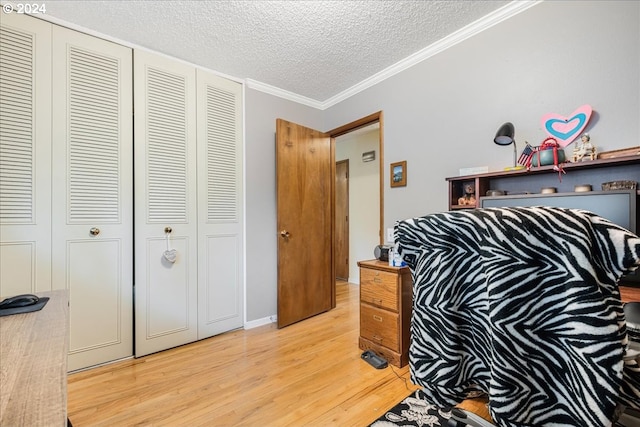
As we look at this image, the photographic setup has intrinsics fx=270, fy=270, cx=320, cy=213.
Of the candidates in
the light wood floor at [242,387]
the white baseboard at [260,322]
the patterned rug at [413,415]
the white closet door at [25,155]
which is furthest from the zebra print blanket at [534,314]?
the white closet door at [25,155]

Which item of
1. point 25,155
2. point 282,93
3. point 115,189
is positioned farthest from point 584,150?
point 25,155

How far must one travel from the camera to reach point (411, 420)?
4.70 feet

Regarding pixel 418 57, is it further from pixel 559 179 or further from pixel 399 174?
pixel 559 179

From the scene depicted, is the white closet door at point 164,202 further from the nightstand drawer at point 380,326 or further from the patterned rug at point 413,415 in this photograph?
the patterned rug at point 413,415

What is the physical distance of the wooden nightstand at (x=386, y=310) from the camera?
1945 mm

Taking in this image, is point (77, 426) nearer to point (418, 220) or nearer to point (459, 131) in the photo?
point (418, 220)

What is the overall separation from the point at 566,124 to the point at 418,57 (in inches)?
48.7

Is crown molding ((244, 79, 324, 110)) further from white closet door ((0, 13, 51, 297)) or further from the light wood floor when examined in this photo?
the light wood floor

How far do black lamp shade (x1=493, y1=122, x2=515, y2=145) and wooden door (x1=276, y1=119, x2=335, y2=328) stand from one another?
1786mm

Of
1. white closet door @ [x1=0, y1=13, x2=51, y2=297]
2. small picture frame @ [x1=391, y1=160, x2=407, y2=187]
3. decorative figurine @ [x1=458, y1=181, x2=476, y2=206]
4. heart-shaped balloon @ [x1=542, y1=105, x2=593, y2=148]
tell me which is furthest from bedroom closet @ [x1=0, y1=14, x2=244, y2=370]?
heart-shaped balloon @ [x1=542, y1=105, x2=593, y2=148]

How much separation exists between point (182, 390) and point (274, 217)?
5.51ft

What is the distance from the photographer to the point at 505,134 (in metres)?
1.69

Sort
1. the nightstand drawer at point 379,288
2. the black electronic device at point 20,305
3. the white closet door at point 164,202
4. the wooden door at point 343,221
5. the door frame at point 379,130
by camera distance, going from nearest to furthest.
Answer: the black electronic device at point 20,305, the nightstand drawer at point 379,288, the white closet door at point 164,202, the door frame at point 379,130, the wooden door at point 343,221

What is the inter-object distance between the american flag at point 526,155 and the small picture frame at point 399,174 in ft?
2.83
